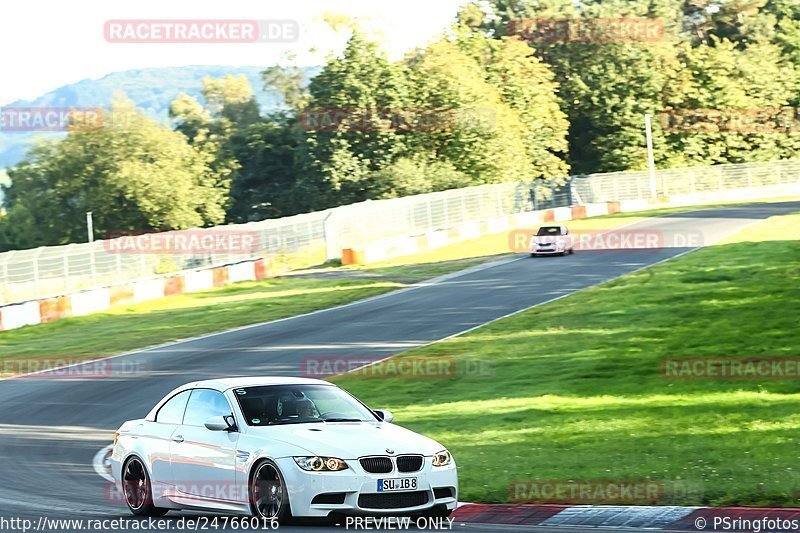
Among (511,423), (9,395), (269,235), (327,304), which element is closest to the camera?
(511,423)

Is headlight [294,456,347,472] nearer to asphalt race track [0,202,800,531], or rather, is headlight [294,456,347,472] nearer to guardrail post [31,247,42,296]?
asphalt race track [0,202,800,531]

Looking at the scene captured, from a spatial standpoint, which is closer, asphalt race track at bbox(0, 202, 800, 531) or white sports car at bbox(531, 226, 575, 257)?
asphalt race track at bbox(0, 202, 800, 531)

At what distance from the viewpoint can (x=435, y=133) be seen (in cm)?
7100

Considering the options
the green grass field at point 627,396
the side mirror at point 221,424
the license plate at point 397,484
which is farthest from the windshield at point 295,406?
the green grass field at point 627,396

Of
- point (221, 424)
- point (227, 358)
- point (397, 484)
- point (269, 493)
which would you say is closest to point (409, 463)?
point (397, 484)

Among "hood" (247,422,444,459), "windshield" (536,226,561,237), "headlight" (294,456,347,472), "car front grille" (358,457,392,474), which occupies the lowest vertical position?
"car front grille" (358,457,392,474)

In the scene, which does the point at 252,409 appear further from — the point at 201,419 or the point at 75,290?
the point at 75,290

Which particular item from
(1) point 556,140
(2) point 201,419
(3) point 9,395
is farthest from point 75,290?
(1) point 556,140

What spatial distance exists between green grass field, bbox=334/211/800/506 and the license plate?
2.28 metres

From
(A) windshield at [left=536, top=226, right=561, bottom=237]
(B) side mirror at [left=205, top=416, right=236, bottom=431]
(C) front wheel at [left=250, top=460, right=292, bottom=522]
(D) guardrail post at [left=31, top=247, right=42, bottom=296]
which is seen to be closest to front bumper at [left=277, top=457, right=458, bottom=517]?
(C) front wheel at [left=250, top=460, right=292, bottom=522]

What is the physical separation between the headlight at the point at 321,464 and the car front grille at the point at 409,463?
48cm

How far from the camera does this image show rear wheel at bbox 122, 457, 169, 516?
11406 millimetres

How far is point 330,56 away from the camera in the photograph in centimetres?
7338

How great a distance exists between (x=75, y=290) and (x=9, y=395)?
14442 millimetres
